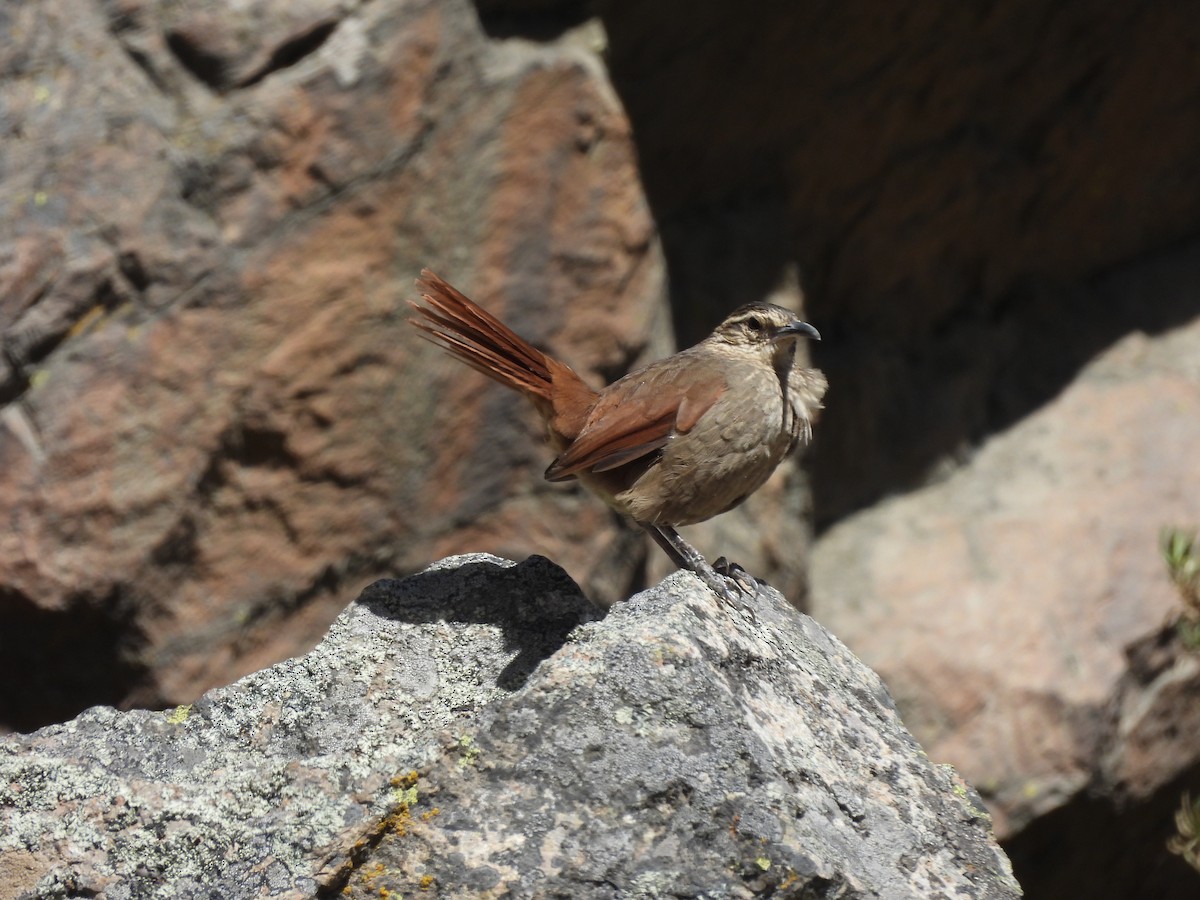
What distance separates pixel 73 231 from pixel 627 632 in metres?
3.17

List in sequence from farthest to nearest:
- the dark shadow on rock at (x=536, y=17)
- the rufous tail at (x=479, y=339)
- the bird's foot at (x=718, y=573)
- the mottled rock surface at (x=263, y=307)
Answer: the dark shadow on rock at (x=536, y=17) < the mottled rock surface at (x=263, y=307) < the rufous tail at (x=479, y=339) < the bird's foot at (x=718, y=573)

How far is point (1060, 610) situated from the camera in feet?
19.6

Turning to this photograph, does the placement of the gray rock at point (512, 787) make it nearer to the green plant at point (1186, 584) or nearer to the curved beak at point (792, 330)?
the curved beak at point (792, 330)

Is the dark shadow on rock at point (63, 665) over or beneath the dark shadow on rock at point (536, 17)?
beneath

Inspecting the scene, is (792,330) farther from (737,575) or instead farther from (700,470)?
(737,575)

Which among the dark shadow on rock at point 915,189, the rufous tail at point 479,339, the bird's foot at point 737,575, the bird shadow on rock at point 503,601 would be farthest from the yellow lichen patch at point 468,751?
the dark shadow on rock at point 915,189

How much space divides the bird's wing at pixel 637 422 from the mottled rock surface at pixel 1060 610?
8.63 ft

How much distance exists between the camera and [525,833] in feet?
7.36

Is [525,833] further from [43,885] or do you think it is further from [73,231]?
[73,231]

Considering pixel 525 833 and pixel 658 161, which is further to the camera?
pixel 658 161

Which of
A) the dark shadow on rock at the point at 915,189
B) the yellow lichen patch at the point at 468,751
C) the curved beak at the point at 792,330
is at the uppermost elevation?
the dark shadow on rock at the point at 915,189

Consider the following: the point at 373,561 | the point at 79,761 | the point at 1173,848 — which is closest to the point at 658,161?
the point at 373,561

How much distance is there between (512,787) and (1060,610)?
4303 mm

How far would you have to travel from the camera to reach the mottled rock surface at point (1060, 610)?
5750 millimetres
